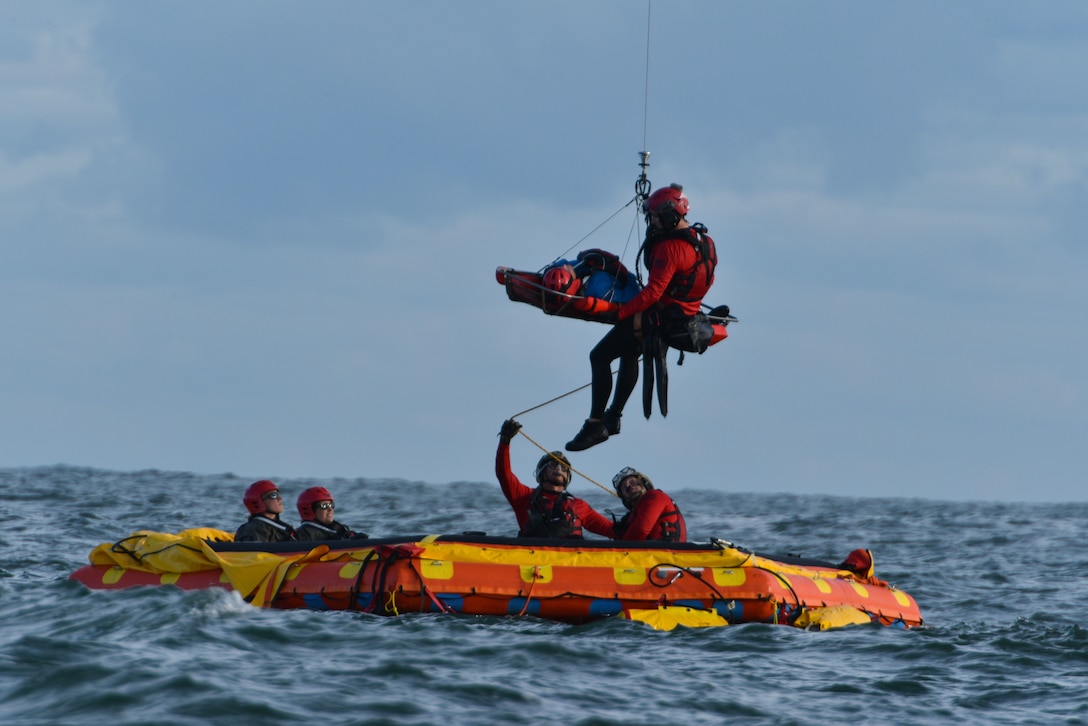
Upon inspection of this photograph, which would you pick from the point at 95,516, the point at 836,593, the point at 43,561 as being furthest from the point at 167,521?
the point at 836,593

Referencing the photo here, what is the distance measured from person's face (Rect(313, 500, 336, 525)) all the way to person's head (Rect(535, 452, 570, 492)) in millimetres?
2053

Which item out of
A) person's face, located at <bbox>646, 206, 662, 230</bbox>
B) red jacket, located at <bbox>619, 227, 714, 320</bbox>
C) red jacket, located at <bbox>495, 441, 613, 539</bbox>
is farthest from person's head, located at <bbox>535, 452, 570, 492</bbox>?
person's face, located at <bbox>646, 206, 662, 230</bbox>

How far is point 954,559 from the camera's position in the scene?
21.6 meters

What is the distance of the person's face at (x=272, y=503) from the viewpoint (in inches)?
514

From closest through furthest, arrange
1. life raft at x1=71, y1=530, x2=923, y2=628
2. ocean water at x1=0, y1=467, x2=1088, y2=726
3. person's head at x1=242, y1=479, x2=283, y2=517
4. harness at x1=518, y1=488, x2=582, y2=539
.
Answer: ocean water at x1=0, y1=467, x2=1088, y2=726 < life raft at x1=71, y1=530, x2=923, y2=628 < harness at x1=518, y1=488, x2=582, y2=539 < person's head at x1=242, y1=479, x2=283, y2=517

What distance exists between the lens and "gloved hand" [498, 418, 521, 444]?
13.2 m

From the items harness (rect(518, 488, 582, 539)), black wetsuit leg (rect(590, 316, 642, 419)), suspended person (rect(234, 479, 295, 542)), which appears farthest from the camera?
black wetsuit leg (rect(590, 316, 642, 419))

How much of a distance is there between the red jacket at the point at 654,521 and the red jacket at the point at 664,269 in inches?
68.5

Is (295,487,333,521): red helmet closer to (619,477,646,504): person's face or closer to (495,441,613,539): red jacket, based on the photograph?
(495,441,613,539): red jacket

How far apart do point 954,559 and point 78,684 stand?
15.9 metres

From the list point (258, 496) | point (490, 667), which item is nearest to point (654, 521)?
point (490, 667)

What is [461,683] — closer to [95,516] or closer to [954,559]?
[954,559]

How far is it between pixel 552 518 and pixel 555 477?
383 mm

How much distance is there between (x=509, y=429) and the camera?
1321 cm
